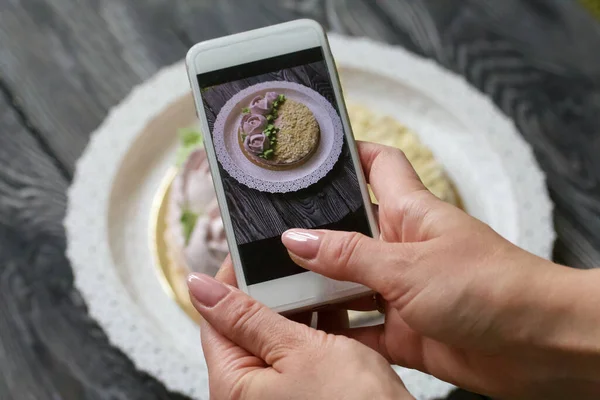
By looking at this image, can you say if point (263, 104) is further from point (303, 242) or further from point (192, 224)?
point (192, 224)

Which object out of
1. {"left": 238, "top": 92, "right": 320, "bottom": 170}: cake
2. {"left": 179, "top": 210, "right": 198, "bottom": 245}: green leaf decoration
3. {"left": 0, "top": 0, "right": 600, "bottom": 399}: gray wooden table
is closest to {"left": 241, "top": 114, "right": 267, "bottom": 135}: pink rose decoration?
{"left": 238, "top": 92, "right": 320, "bottom": 170}: cake

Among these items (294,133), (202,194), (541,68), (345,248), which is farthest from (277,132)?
(541,68)

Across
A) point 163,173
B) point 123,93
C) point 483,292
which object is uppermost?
point 123,93

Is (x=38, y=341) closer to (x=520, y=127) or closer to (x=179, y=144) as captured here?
(x=179, y=144)

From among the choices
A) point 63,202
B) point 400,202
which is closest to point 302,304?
point 400,202

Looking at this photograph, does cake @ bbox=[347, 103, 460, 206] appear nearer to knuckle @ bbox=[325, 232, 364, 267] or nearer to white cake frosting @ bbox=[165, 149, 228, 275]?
white cake frosting @ bbox=[165, 149, 228, 275]

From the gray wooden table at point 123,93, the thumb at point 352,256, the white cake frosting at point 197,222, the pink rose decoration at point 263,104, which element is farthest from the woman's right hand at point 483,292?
the gray wooden table at point 123,93
